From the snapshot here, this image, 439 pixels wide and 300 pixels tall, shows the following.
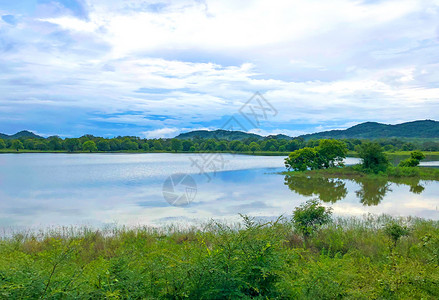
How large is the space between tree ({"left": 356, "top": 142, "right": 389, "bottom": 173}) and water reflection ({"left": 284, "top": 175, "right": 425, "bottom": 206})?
3.51m

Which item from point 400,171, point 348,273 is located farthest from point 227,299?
point 400,171

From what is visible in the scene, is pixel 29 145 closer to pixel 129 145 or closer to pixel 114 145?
pixel 114 145

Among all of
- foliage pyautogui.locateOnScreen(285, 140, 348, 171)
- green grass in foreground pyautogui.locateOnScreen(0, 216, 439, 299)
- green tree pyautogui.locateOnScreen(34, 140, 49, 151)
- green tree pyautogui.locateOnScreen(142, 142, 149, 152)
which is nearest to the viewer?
green grass in foreground pyautogui.locateOnScreen(0, 216, 439, 299)

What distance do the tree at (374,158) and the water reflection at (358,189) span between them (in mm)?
3514

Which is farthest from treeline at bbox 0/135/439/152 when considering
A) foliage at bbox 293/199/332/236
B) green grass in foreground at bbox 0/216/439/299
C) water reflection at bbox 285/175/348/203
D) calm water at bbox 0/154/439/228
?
green grass in foreground at bbox 0/216/439/299

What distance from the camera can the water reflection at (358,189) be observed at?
21.4 meters

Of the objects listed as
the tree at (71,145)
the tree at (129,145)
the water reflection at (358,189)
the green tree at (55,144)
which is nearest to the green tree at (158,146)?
the tree at (129,145)

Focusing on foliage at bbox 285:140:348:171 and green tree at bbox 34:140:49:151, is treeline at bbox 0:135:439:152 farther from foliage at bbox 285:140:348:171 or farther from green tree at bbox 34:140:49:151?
foliage at bbox 285:140:348:171

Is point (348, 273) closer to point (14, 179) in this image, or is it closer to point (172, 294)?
point (172, 294)

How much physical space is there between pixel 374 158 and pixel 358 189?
490 inches

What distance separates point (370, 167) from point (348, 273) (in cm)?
3678

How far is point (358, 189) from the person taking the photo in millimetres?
25891

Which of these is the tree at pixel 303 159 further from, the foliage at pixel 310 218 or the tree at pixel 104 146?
the tree at pixel 104 146

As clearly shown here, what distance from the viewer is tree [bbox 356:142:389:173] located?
35375mm
